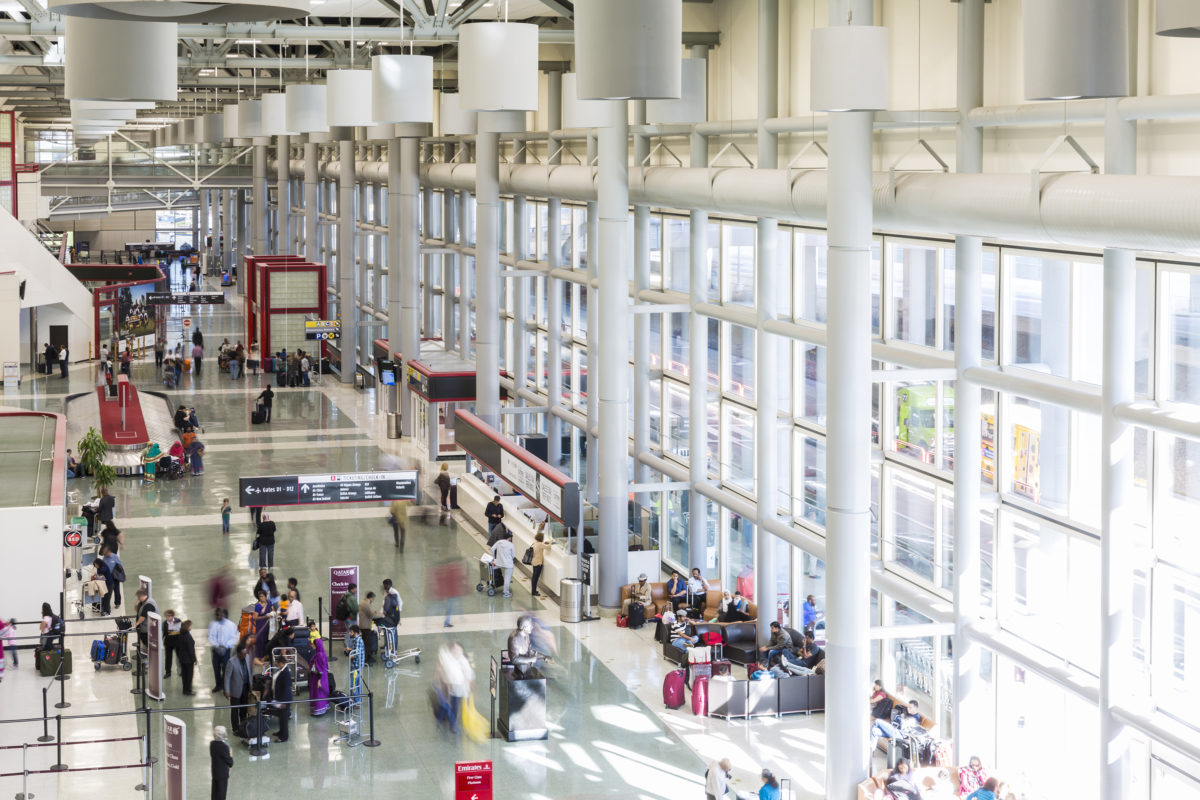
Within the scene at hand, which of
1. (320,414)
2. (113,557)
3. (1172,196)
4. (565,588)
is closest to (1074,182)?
(1172,196)

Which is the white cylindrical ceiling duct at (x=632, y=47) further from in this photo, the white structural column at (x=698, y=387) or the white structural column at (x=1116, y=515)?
the white structural column at (x=698, y=387)

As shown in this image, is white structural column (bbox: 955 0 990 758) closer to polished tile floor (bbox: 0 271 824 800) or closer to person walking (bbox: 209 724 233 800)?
polished tile floor (bbox: 0 271 824 800)

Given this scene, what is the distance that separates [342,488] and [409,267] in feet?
55.2

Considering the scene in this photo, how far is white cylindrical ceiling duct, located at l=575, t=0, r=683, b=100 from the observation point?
21.9 ft

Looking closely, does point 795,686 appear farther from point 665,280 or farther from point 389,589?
point 665,280

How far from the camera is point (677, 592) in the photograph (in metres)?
23.2

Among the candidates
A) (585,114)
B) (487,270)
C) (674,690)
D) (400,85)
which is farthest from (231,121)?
(674,690)

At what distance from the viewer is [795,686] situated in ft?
63.5

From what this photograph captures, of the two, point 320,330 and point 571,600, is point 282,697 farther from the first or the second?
point 320,330

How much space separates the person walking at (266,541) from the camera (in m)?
25.5

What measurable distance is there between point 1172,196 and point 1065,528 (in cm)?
495

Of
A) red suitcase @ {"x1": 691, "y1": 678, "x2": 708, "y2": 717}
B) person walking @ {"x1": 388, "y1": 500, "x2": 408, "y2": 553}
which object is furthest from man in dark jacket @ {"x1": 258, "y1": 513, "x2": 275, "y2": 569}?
red suitcase @ {"x1": 691, "y1": 678, "x2": 708, "y2": 717}

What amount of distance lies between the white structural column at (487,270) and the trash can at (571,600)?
403 inches

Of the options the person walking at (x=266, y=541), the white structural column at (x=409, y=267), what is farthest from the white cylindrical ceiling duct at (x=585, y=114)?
the white structural column at (x=409, y=267)
